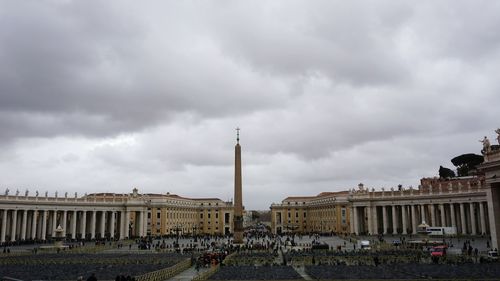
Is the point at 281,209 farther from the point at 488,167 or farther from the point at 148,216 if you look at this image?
the point at 488,167

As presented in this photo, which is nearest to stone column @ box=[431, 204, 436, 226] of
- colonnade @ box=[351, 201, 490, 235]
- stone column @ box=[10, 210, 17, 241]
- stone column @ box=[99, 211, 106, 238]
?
colonnade @ box=[351, 201, 490, 235]

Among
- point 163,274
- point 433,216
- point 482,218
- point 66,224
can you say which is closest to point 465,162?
point 433,216

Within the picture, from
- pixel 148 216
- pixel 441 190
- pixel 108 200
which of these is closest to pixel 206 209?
pixel 148 216

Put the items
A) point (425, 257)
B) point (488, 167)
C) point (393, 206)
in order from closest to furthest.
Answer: point (488, 167), point (425, 257), point (393, 206)

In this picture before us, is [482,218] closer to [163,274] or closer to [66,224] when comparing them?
[163,274]

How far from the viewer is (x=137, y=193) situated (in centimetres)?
9988

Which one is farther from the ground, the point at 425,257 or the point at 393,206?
the point at 393,206

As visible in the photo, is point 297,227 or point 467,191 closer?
point 467,191

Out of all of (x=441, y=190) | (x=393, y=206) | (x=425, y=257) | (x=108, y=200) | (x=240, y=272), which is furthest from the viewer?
(x=108, y=200)

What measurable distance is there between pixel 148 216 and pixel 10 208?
124ft

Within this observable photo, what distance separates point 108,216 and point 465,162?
87.1m

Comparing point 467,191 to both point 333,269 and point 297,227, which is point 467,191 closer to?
point 333,269

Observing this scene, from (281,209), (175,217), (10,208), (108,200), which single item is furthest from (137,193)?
(281,209)

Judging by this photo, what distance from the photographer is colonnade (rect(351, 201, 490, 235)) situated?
73.3m
